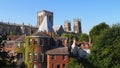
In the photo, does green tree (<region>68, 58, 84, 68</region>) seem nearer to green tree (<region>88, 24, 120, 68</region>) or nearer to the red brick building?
the red brick building

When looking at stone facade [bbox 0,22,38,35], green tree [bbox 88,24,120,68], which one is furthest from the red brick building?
stone facade [bbox 0,22,38,35]

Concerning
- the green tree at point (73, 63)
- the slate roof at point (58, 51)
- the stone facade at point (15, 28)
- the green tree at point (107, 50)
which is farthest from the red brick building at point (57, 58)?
the stone facade at point (15, 28)

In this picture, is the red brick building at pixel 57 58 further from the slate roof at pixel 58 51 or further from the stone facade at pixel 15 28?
the stone facade at pixel 15 28

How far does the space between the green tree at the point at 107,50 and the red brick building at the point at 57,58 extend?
605 cm

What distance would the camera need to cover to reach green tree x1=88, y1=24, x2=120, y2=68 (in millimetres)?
65375

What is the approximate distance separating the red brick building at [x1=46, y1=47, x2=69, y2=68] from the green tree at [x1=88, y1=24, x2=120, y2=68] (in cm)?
605

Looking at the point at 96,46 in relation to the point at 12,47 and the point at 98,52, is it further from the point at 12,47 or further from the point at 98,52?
the point at 12,47

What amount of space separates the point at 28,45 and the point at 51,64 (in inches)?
248

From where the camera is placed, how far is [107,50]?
65750 millimetres

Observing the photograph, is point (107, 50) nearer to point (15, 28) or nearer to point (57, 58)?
point (57, 58)

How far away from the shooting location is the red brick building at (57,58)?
66438mm

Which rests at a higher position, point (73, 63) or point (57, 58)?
point (57, 58)

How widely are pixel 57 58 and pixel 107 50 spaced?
10.5 meters

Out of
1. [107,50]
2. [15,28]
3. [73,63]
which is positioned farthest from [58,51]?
[15,28]
